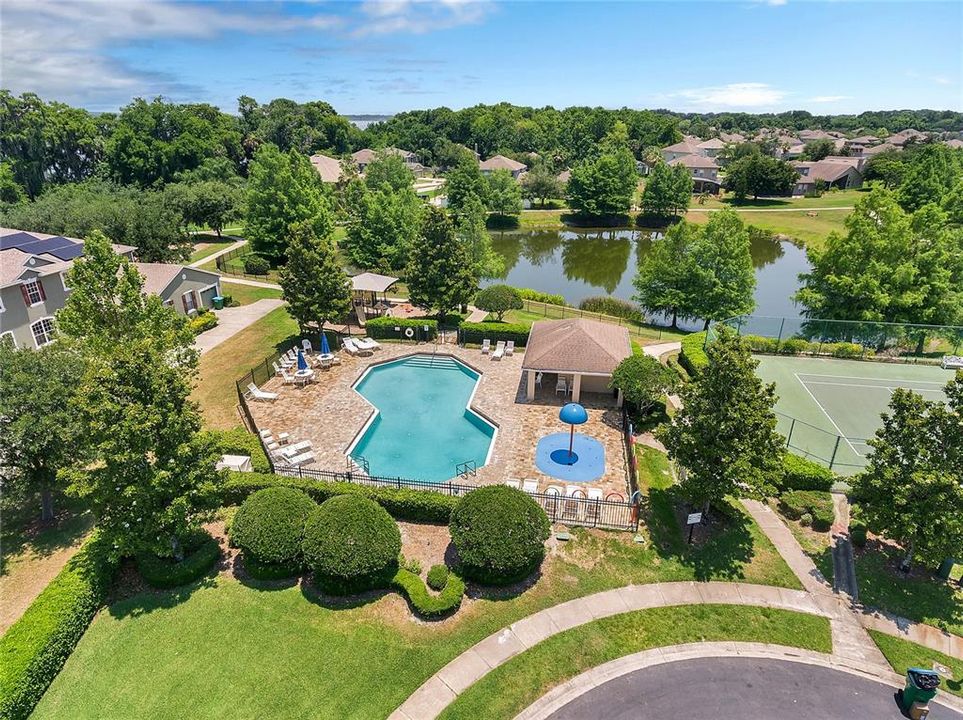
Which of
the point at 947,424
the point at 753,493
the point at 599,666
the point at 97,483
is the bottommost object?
the point at 599,666

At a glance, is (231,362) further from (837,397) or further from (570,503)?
(837,397)

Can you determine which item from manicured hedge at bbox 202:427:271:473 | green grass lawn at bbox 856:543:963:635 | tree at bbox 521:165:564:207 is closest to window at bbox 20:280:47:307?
manicured hedge at bbox 202:427:271:473

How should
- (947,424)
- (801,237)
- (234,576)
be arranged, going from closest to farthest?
(947,424)
(234,576)
(801,237)

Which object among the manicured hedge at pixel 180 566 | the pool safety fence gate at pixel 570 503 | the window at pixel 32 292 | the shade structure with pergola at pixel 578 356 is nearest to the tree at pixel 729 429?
the pool safety fence gate at pixel 570 503

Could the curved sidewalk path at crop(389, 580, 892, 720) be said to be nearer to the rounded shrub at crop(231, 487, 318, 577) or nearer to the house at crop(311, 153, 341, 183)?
the rounded shrub at crop(231, 487, 318, 577)

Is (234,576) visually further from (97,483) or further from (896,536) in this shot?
(896,536)

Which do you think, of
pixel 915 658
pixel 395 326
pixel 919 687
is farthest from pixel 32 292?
pixel 915 658

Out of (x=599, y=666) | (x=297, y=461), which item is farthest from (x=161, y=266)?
(x=599, y=666)
